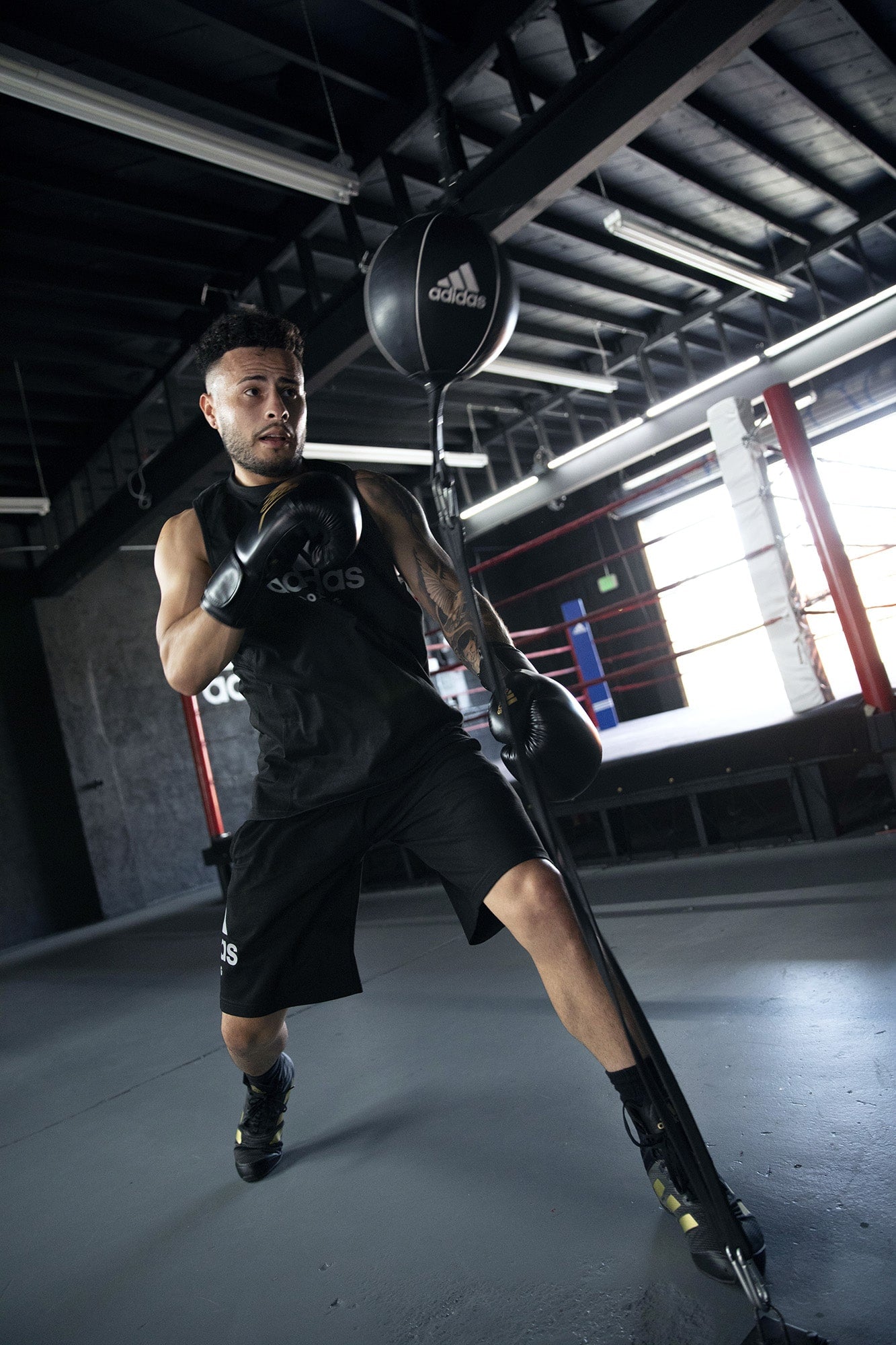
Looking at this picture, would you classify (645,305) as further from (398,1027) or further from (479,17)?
(398,1027)

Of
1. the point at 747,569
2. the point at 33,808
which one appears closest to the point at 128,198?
the point at 33,808

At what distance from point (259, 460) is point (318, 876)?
0.72 m

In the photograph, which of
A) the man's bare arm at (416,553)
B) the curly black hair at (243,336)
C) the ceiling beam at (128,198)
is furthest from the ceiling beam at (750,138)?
the man's bare arm at (416,553)

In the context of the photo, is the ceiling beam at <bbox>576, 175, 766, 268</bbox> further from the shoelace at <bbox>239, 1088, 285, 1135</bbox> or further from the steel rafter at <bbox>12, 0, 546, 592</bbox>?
the shoelace at <bbox>239, 1088, 285, 1135</bbox>

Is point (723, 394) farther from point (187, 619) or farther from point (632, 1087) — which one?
point (632, 1087)

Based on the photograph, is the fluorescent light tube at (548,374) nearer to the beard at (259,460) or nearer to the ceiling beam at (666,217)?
the ceiling beam at (666,217)

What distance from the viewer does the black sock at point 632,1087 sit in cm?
116

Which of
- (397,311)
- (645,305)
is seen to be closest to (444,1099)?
(397,311)

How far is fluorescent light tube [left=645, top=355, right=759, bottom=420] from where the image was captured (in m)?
6.84

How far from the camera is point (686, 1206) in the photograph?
1.06m

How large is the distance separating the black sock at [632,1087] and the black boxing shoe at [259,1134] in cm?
72

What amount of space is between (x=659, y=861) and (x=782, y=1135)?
2299 millimetres

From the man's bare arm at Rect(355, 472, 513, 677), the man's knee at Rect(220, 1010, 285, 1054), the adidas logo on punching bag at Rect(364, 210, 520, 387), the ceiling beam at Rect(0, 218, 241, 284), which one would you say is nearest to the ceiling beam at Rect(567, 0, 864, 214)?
the ceiling beam at Rect(0, 218, 241, 284)

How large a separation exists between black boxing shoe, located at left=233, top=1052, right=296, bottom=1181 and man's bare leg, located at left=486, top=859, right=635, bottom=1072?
0.68 metres
